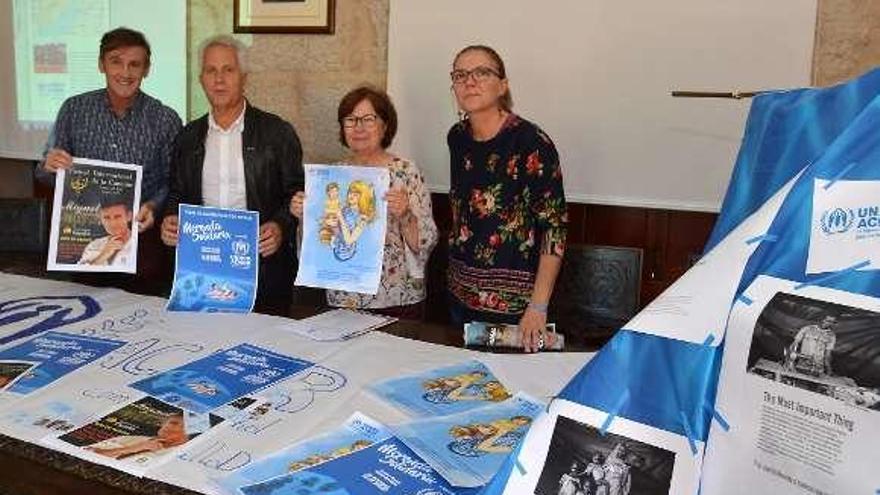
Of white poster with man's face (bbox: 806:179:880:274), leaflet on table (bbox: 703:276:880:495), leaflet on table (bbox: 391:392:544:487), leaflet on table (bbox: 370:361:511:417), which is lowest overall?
leaflet on table (bbox: 391:392:544:487)

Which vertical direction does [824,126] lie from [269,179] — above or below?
above

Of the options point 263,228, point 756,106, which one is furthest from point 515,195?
point 756,106

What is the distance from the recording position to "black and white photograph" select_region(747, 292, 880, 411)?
62 centimetres

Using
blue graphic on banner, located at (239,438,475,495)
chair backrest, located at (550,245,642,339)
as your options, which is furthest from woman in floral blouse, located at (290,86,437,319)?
blue graphic on banner, located at (239,438,475,495)

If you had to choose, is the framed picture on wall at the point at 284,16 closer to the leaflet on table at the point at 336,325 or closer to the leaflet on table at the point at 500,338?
the leaflet on table at the point at 336,325

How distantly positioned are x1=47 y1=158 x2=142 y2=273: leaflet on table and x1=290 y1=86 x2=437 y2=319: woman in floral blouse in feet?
1.54

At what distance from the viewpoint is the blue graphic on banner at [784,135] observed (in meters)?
0.78

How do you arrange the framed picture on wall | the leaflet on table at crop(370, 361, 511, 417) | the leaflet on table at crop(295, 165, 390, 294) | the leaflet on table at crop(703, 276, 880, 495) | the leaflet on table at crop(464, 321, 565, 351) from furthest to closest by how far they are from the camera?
the framed picture on wall < the leaflet on table at crop(295, 165, 390, 294) < the leaflet on table at crop(464, 321, 565, 351) < the leaflet on table at crop(370, 361, 511, 417) < the leaflet on table at crop(703, 276, 880, 495)

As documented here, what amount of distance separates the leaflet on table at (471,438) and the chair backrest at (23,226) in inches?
85.8

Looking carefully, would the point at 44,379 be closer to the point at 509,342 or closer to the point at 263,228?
the point at 263,228

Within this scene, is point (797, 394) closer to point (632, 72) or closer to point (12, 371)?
point (12, 371)

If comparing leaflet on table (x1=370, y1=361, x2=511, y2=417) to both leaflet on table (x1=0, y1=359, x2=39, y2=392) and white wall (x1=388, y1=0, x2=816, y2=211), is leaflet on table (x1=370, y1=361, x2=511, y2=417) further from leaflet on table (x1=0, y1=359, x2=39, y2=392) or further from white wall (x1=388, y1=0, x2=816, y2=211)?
white wall (x1=388, y1=0, x2=816, y2=211)

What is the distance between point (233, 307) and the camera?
6.82ft

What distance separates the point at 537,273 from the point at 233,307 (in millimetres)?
847
